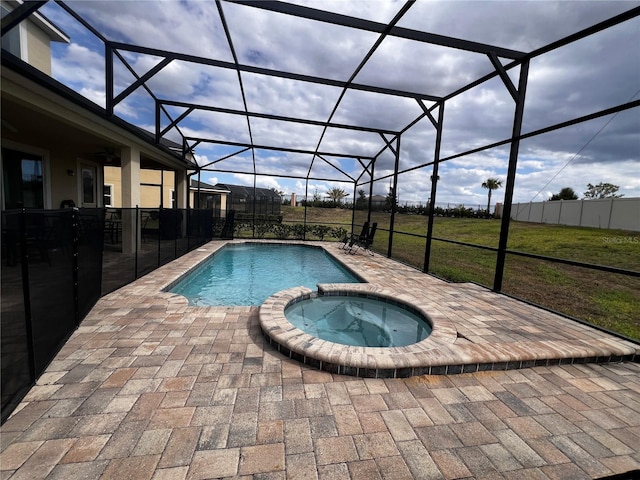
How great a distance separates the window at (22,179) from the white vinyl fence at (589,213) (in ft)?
46.9

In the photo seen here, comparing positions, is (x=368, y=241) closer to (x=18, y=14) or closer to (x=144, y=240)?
(x=144, y=240)

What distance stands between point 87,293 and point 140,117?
17.3 feet

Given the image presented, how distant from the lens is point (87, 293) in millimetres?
2969

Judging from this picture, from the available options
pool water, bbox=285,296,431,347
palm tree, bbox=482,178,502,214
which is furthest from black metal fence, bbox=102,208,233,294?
palm tree, bbox=482,178,502,214

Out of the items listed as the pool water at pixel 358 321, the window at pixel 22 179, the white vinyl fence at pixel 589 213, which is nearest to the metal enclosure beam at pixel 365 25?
the pool water at pixel 358 321

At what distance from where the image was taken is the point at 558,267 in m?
8.66

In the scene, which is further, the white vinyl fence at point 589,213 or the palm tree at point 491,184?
the palm tree at point 491,184

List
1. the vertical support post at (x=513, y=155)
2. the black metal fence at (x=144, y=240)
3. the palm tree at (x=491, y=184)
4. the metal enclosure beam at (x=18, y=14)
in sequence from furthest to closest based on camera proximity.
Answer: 1. the palm tree at (x=491, y=184)
2. the black metal fence at (x=144, y=240)
3. the vertical support post at (x=513, y=155)
4. the metal enclosure beam at (x=18, y=14)

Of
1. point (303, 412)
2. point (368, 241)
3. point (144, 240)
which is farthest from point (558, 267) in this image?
point (144, 240)

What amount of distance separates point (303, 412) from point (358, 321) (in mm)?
2220

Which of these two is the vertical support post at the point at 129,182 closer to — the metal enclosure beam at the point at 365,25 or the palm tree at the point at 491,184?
the metal enclosure beam at the point at 365,25

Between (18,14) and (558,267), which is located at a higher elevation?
(18,14)

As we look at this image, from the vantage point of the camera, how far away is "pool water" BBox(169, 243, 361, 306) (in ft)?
15.9

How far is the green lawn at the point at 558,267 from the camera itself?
4.88 metres
